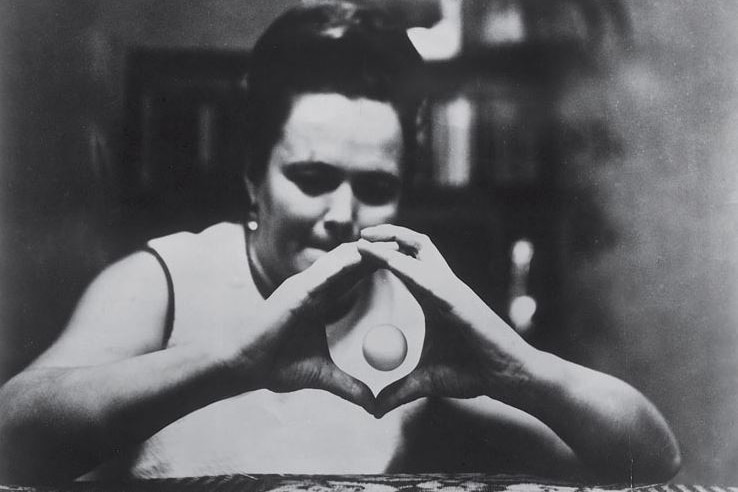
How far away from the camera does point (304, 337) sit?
293 centimetres

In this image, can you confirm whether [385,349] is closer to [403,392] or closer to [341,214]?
[403,392]

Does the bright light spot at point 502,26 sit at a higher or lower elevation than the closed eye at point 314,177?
higher

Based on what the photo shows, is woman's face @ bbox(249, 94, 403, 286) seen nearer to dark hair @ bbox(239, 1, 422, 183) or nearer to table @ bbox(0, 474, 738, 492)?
dark hair @ bbox(239, 1, 422, 183)

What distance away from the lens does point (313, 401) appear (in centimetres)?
298

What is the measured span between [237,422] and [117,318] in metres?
0.60

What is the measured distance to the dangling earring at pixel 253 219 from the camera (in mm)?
3025

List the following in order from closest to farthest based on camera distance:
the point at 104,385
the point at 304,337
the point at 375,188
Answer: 1. the point at 104,385
2. the point at 304,337
3. the point at 375,188

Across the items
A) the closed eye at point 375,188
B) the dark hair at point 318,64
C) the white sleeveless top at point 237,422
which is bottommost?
the white sleeveless top at point 237,422

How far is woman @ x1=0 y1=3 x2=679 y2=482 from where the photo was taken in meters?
2.90

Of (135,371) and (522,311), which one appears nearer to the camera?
(135,371)

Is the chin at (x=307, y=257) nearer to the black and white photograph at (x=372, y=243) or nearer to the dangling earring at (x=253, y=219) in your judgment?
the black and white photograph at (x=372, y=243)

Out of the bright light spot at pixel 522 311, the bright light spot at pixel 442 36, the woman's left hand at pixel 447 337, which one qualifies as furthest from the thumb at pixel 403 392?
the bright light spot at pixel 442 36

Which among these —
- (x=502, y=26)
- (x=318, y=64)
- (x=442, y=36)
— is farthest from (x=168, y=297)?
(x=502, y=26)

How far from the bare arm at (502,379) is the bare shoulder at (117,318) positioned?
832mm
